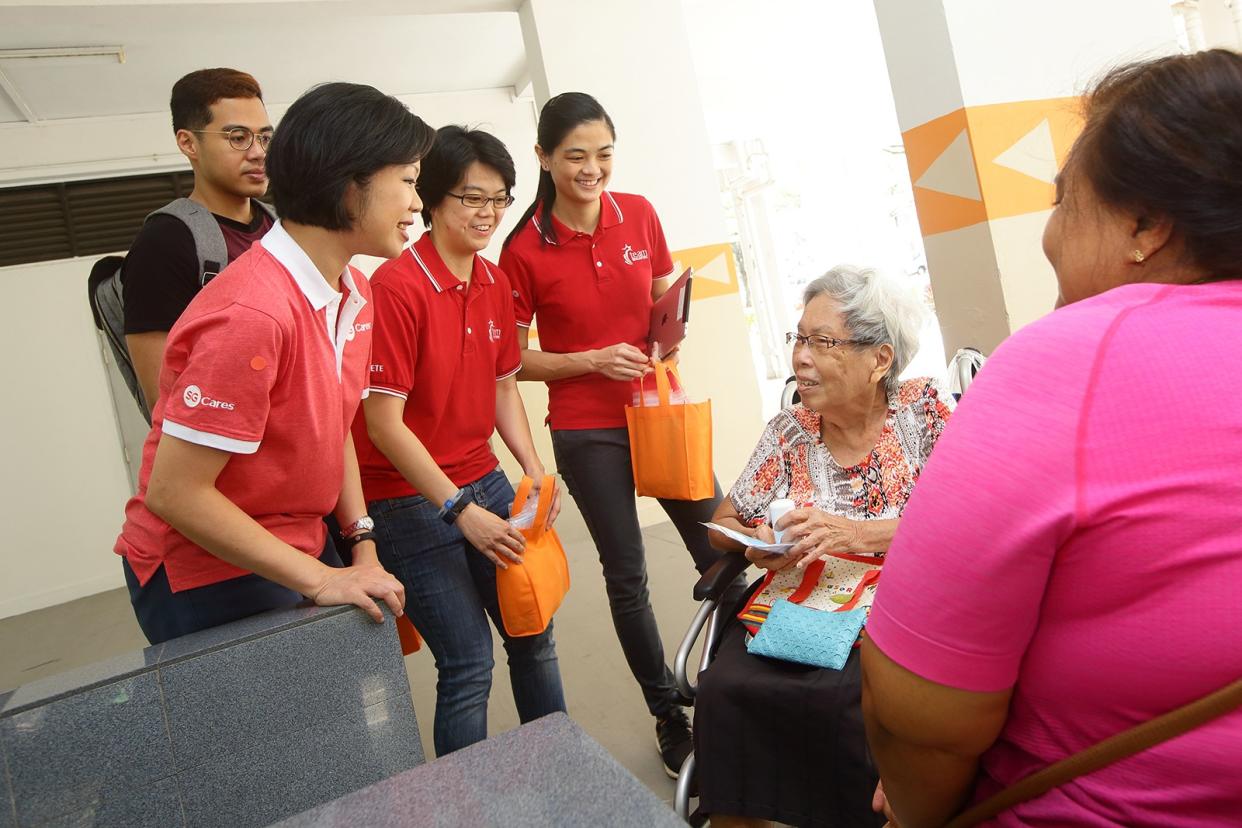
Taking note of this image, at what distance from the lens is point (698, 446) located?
2.07 metres

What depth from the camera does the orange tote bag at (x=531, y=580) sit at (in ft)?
5.58

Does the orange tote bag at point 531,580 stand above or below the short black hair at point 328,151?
below

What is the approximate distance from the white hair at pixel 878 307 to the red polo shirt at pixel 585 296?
54 cm

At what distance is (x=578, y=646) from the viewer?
3273 mm

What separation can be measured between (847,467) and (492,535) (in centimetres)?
82

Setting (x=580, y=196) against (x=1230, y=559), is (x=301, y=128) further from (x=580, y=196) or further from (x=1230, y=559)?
(x=1230, y=559)

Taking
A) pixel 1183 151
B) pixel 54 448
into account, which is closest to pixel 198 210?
pixel 1183 151

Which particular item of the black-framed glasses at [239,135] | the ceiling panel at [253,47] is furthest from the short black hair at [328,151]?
the ceiling panel at [253,47]

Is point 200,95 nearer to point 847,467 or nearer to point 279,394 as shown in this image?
point 279,394

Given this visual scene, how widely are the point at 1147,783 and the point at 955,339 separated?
2.56 metres

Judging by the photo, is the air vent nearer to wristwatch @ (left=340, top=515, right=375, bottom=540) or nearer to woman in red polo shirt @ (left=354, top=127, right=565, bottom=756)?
woman in red polo shirt @ (left=354, top=127, right=565, bottom=756)

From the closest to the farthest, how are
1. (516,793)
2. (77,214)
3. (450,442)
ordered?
(516,793) → (450,442) → (77,214)

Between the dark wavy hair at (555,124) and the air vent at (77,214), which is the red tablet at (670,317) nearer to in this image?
the dark wavy hair at (555,124)

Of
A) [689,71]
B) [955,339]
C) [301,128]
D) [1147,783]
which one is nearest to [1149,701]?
[1147,783]
